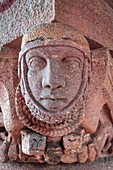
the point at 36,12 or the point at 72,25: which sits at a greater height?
the point at 36,12

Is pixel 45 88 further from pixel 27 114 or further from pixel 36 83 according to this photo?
pixel 27 114

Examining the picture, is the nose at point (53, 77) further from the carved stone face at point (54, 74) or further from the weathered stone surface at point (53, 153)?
the weathered stone surface at point (53, 153)

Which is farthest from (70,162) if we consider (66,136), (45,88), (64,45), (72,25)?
(72,25)

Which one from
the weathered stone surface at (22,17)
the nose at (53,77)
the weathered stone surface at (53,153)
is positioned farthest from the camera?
the weathered stone surface at (53,153)

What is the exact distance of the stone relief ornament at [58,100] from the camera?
1.12 meters

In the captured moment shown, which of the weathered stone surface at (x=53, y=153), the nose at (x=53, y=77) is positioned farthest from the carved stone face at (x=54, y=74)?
the weathered stone surface at (x=53, y=153)

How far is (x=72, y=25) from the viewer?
1234 mm

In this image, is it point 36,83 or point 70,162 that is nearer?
point 36,83

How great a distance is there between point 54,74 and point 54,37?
0.22 meters

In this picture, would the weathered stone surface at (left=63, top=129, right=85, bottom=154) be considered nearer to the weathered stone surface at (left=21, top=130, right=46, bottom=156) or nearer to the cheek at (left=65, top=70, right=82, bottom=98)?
the weathered stone surface at (left=21, top=130, right=46, bottom=156)

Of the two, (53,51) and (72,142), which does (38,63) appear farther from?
(72,142)

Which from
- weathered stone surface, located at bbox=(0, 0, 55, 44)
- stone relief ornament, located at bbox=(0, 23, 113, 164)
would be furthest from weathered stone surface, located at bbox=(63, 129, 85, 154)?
weathered stone surface, located at bbox=(0, 0, 55, 44)

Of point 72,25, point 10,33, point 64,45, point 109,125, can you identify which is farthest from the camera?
point 109,125

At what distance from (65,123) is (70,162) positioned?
0.39 metres
